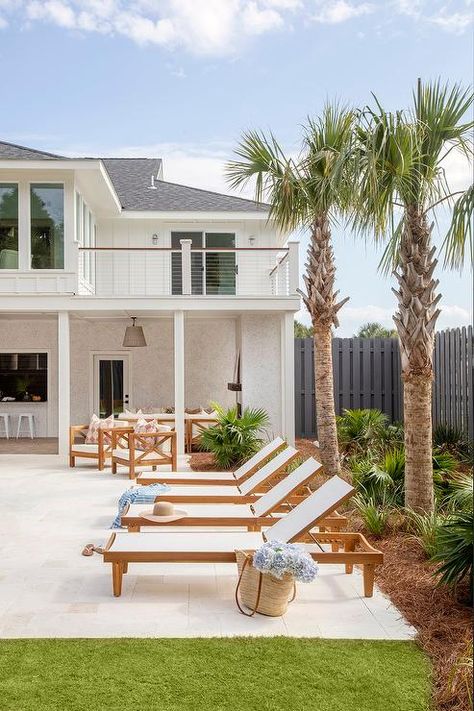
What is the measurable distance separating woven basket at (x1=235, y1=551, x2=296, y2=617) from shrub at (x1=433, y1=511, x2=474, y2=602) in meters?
1.27

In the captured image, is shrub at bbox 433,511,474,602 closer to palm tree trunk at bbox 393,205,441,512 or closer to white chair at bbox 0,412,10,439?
palm tree trunk at bbox 393,205,441,512

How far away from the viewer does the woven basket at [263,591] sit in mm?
5711

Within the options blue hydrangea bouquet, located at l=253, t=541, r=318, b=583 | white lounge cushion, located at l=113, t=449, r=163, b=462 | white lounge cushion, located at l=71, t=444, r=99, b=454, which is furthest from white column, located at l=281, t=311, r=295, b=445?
blue hydrangea bouquet, located at l=253, t=541, r=318, b=583

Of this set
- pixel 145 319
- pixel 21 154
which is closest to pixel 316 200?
pixel 21 154

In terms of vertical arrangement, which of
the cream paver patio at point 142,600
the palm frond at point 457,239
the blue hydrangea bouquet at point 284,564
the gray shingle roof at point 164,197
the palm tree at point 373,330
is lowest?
the cream paver patio at point 142,600

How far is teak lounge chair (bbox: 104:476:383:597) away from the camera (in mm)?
6172

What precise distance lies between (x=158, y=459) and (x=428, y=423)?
6554mm

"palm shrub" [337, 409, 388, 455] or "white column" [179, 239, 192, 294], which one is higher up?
"white column" [179, 239, 192, 294]

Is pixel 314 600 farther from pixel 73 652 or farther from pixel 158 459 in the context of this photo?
pixel 158 459

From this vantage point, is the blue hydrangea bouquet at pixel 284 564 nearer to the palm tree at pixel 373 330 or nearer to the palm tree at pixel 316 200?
the palm tree at pixel 316 200

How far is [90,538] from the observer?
8484 millimetres

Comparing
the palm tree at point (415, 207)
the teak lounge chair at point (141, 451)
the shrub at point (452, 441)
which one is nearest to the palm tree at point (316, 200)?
the shrub at point (452, 441)

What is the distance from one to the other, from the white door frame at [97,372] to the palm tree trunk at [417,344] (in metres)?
13.2

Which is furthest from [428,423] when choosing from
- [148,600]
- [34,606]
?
[34,606]
